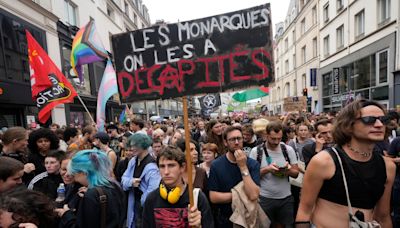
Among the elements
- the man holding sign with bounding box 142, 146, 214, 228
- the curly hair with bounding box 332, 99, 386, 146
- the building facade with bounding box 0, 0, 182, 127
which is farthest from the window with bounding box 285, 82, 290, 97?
the man holding sign with bounding box 142, 146, 214, 228

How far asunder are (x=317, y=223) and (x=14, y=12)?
43.8 feet


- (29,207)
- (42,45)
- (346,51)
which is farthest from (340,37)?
(29,207)

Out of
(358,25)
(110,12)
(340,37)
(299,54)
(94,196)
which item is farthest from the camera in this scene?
(299,54)

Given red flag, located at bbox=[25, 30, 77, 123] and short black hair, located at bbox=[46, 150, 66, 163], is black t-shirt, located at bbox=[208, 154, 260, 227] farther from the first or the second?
red flag, located at bbox=[25, 30, 77, 123]

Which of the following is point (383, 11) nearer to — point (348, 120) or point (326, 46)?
point (326, 46)

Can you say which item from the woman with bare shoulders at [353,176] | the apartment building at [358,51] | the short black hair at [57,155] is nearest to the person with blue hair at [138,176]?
the short black hair at [57,155]

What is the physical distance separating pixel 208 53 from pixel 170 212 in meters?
1.51

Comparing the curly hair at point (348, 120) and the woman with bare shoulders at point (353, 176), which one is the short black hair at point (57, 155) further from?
the curly hair at point (348, 120)

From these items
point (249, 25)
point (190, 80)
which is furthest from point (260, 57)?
point (190, 80)

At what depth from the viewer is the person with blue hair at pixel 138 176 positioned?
3393 mm

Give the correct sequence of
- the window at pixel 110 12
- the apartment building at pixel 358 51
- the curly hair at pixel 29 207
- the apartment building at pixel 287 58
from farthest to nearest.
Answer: the apartment building at pixel 287 58 → the window at pixel 110 12 → the apartment building at pixel 358 51 → the curly hair at pixel 29 207

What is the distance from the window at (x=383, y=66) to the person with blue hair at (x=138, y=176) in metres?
15.8

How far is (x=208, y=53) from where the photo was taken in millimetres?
2281

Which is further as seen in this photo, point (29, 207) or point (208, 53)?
point (208, 53)
